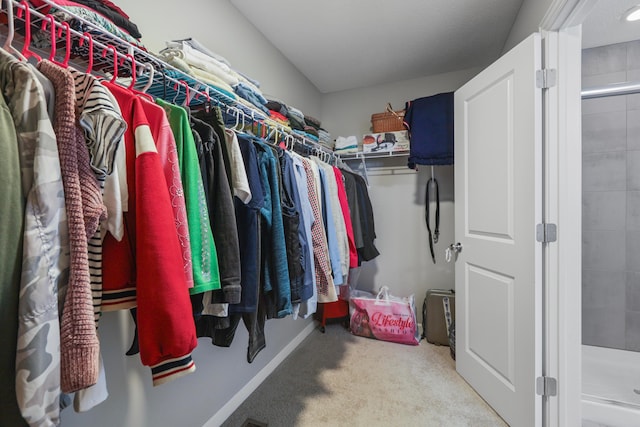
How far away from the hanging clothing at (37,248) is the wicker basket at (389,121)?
7.55 ft

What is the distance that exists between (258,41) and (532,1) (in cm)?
167

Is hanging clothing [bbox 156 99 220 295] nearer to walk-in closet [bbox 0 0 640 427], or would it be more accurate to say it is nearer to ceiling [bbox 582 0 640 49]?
walk-in closet [bbox 0 0 640 427]

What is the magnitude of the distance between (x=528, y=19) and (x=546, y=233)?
125cm

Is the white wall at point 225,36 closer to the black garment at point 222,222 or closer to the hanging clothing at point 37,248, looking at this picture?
the black garment at point 222,222

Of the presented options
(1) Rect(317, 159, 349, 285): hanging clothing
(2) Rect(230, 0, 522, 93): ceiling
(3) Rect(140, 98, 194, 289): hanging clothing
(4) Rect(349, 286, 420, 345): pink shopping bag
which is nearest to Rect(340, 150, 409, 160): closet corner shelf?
(2) Rect(230, 0, 522, 93): ceiling

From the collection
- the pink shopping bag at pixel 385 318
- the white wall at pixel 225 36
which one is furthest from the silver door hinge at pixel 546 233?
the white wall at pixel 225 36

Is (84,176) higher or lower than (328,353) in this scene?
higher

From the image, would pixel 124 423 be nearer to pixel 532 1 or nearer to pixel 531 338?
pixel 531 338

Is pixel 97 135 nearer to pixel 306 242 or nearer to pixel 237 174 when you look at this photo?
pixel 237 174

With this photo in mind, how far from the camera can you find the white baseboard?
1.45 metres

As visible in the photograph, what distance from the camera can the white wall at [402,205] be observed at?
2.46 metres

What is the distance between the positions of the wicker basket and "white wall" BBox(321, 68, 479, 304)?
0.28m

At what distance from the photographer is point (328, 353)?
2.13 metres

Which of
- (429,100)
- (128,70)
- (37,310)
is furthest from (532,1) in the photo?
(37,310)
